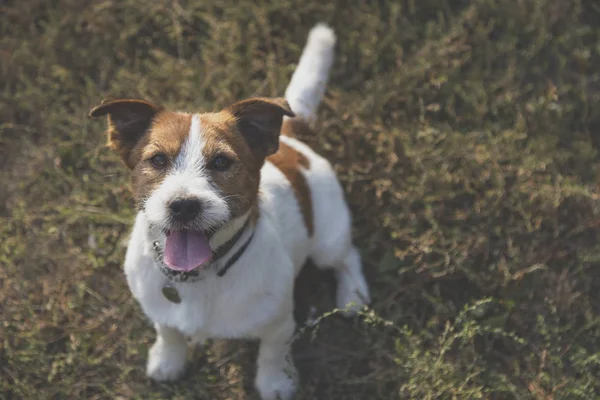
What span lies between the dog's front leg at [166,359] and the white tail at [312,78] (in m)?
1.68

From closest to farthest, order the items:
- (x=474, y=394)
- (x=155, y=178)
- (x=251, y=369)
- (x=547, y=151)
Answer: (x=155, y=178) → (x=474, y=394) → (x=251, y=369) → (x=547, y=151)

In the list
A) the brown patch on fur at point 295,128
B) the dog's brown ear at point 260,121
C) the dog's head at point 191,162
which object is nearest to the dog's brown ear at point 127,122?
the dog's head at point 191,162

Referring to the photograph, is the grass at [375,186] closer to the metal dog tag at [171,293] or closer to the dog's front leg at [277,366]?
the dog's front leg at [277,366]

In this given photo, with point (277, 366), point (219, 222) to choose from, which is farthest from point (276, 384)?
point (219, 222)

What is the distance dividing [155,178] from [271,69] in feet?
7.61

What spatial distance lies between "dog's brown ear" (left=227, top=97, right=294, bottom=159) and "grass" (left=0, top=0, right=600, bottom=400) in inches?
51.8

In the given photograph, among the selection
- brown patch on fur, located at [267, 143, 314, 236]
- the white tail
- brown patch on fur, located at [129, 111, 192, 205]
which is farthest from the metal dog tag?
the white tail

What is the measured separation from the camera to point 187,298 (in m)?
3.45

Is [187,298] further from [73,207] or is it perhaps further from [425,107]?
[425,107]

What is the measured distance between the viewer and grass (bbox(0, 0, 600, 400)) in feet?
14.2

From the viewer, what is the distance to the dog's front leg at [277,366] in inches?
152

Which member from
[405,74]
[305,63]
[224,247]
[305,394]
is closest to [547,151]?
[405,74]

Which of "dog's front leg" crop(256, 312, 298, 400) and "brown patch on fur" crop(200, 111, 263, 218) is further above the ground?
"brown patch on fur" crop(200, 111, 263, 218)

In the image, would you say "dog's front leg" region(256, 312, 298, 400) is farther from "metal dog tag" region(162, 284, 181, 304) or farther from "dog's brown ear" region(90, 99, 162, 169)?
"dog's brown ear" region(90, 99, 162, 169)
